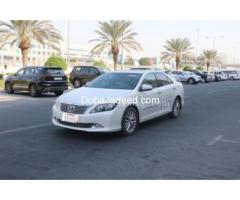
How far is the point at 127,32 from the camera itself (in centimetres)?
4022

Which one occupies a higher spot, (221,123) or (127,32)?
(127,32)

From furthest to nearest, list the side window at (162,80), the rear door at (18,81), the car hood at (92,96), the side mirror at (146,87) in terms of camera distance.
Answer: the rear door at (18,81) < the side window at (162,80) < the side mirror at (146,87) < the car hood at (92,96)

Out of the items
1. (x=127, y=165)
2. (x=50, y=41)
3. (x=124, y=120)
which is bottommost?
(x=127, y=165)

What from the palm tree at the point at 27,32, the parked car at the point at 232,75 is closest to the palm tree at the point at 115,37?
the palm tree at the point at 27,32

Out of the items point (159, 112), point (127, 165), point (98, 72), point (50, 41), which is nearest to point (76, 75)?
point (98, 72)

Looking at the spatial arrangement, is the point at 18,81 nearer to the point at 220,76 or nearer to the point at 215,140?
the point at 215,140

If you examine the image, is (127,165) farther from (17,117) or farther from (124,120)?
(17,117)

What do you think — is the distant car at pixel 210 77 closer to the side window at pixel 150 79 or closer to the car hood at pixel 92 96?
the side window at pixel 150 79

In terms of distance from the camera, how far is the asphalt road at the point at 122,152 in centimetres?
488

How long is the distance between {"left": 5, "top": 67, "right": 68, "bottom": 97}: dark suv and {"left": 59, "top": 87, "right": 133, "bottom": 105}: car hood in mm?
9392

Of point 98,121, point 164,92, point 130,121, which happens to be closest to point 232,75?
point 164,92

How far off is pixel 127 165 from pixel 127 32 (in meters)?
36.2

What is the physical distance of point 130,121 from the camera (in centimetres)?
736

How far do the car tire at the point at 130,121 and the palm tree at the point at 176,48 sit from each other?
159 ft
